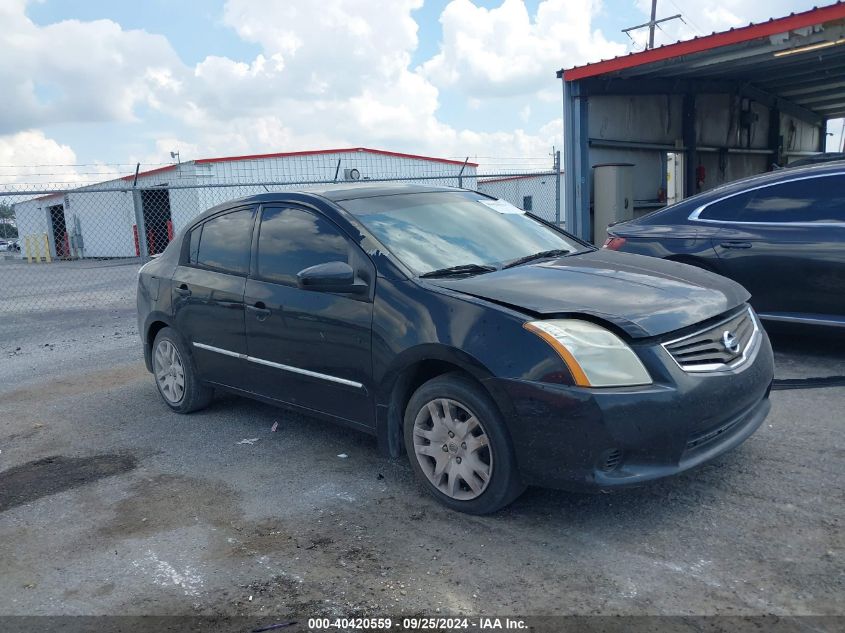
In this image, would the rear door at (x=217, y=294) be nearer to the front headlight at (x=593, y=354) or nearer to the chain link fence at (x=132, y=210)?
the front headlight at (x=593, y=354)

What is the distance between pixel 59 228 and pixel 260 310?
38.1 meters

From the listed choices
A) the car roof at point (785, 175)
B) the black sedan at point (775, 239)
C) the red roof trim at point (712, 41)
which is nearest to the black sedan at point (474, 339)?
the black sedan at point (775, 239)

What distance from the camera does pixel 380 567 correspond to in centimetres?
312

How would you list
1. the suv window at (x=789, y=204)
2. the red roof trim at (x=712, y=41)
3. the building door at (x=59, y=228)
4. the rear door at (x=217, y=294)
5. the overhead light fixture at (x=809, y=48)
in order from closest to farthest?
the rear door at (x=217, y=294) → the suv window at (x=789, y=204) → the red roof trim at (x=712, y=41) → the overhead light fixture at (x=809, y=48) → the building door at (x=59, y=228)

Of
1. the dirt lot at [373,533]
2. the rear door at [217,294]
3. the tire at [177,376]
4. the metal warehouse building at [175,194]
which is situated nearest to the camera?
the dirt lot at [373,533]

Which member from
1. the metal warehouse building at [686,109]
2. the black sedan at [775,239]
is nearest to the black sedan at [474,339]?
the black sedan at [775,239]

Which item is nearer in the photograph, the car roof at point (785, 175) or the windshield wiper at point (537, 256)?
the windshield wiper at point (537, 256)

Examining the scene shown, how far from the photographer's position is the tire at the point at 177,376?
5344 millimetres

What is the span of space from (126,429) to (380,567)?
2.94 meters

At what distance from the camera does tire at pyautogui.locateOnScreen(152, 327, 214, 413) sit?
210 inches

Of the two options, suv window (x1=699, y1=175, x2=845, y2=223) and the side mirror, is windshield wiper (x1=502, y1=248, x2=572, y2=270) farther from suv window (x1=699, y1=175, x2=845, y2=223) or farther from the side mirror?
suv window (x1=699, y1=175, x2=845, y2=223)

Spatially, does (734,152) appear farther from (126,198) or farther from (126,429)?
(126,198)

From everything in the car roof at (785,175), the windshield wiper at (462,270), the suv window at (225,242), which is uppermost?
the car roof at (785,175)

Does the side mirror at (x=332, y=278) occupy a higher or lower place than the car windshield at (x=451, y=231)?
lower
